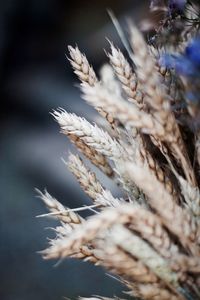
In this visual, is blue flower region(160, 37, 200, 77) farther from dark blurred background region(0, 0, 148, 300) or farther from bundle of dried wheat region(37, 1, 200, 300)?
dark blurred background region(0, 0, 148, 300)

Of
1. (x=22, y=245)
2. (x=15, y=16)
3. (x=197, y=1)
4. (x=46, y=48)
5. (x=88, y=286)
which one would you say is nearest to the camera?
(x=197, y=1)

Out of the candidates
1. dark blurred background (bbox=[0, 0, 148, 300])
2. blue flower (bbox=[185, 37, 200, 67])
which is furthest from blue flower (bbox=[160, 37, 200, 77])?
dark blurred background (bbox=[0, 0, 148, 300])

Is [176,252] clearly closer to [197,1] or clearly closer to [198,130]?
[198,130]

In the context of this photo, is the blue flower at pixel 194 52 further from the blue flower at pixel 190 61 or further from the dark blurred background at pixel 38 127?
the dark blurred background at pixel 38 127

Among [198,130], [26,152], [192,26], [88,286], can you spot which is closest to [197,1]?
[192,26]

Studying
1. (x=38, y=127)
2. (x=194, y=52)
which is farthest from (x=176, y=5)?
(x=38, y=127)

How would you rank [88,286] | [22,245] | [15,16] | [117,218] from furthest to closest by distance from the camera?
[15,16] → [22,245] → [88,286] → [117,218]

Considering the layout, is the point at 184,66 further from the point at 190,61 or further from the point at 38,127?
the point at 38,127

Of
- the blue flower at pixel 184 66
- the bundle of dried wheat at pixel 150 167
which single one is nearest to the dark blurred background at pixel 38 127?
A: the bundle of dried wheat at pixel 150 167
